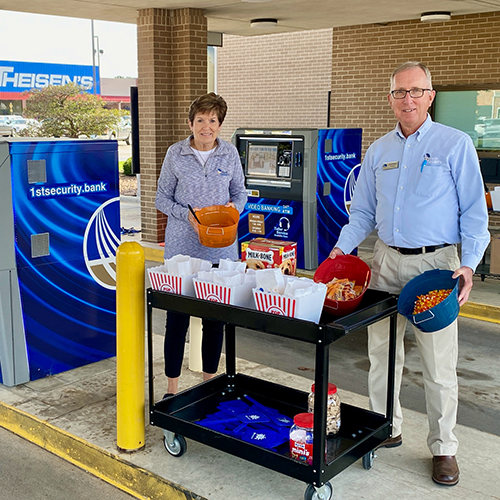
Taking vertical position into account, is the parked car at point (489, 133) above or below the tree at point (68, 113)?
below

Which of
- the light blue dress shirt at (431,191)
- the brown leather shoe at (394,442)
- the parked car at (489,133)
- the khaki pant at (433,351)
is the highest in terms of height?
the parked car at (489,133)

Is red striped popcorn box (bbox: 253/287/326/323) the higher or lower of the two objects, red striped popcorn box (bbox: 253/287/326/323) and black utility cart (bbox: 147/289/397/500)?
the higher

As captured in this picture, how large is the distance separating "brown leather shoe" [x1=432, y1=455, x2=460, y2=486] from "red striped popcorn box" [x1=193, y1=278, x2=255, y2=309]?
49.8 inches

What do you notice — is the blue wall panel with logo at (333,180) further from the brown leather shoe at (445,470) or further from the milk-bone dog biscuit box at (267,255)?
the brown leather shoe at (445,470)

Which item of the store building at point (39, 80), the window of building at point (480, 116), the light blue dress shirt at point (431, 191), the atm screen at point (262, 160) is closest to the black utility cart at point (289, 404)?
the light blue dress shirt at point (431, 191)

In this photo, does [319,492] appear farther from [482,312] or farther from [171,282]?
[482,312]

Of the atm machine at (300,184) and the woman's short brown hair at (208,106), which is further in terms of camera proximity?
the atm machine at (300,184)

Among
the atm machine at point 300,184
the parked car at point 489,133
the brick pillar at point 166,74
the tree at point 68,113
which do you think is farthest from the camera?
the tree at point 68,113

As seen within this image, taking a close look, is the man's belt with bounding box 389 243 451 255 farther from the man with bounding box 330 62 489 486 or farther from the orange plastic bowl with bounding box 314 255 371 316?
the orange plastic bowl with bounding box 314 255 371 316

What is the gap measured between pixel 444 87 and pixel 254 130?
491 centimetres

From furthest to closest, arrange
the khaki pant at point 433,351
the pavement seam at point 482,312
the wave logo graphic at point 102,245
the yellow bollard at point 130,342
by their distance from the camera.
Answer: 1. the pavement seam at point 482,312
2. the wave logo graphic at point 102,245
3. the yellow bollard at point 130,342
4. the khaki pant at point 433,351

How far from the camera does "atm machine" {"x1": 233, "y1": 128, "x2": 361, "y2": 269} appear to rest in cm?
852

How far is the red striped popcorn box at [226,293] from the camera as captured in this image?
3.30 metres

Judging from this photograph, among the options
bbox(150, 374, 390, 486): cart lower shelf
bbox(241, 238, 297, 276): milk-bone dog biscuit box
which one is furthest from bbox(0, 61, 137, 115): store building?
bbox(150, 374, 390, 486): cart lower shelf
